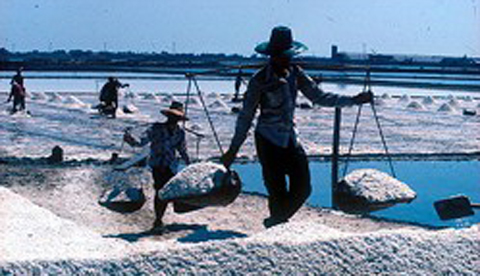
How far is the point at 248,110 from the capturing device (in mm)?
4789

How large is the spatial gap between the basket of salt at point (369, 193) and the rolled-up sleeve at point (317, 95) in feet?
2.12

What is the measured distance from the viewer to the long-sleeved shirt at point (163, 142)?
6340mm

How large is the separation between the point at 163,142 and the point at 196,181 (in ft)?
4.27

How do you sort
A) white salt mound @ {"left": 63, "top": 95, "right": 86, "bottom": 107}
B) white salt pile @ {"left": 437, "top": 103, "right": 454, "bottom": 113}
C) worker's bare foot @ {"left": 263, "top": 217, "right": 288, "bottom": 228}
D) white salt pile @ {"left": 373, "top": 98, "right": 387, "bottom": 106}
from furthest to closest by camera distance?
white salt pile @ {"left": 373, "top": 98, "right": 387, "bottom": 106} → white salt pile @ {"left": 437, "top": 103, "right": 454, "bottom": 113} → white salt mound @ {"left": 63, "top": 95, "right": 86, "bottom": 107} → worker's bare foot @ {"left": 263, "top": 217, "right": 288, "bottom": 228}

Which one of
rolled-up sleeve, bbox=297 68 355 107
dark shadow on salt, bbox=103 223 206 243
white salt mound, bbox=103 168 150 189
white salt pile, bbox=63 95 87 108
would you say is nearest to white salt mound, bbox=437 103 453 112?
white salt pile, bbox=63 95 87 108

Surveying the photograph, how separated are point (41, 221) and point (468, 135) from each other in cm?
1290

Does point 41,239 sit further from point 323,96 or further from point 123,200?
point 323,96

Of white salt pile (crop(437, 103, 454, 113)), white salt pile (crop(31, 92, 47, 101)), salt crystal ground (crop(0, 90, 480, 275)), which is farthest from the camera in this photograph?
white salt pile (crop(31, 92, 47, 101))

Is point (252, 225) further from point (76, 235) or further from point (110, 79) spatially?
point (110, 79)

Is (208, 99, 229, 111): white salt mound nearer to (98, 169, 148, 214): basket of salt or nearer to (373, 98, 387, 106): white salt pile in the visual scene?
(373, 98, 387, 106): white salt pile

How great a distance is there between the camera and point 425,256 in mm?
3984

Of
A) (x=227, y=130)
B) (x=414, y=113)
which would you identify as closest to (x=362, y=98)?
(x=227, y=130)

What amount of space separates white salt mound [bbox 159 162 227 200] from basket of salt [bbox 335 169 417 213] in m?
0.87

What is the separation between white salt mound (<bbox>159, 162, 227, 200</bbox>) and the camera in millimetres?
5055
